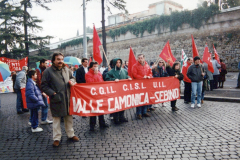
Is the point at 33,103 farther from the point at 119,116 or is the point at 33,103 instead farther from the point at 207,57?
the point at 207,57

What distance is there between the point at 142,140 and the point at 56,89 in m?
2.18

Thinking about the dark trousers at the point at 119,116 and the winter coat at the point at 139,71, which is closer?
the dark trousers at the point at 119,116

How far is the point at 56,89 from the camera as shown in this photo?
4.33 meters

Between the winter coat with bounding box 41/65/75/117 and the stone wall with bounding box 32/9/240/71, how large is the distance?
19.7 m

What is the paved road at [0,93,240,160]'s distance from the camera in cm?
371

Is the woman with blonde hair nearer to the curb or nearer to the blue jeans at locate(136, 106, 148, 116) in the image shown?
the blue jeans at locate(136, 106, 148, 116)

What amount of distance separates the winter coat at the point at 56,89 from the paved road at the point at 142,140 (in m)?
0.76

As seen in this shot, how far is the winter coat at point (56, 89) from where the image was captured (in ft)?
14.1

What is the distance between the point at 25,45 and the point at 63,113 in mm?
23934

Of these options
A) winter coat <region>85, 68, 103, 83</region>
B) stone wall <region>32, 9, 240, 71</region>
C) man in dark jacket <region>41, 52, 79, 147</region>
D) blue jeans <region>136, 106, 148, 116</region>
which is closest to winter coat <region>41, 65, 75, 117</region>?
man in dark jacket <region>41, 52, 79, 147</region>

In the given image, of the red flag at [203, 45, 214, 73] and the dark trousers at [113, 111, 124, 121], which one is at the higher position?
the red flag at [203, 45, 214, 73]

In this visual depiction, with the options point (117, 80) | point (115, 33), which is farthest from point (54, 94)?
point (115, 33)

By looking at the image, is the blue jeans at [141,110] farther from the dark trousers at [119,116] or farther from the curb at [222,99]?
the curb at [222,99]

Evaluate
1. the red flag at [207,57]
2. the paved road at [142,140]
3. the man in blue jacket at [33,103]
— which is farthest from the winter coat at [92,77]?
the red flag at [207,57]
